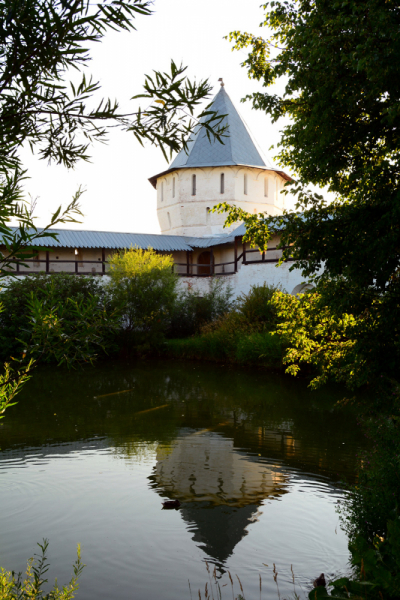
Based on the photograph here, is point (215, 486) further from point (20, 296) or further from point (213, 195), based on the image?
point (213, 195)

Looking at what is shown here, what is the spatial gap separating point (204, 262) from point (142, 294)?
1075 centimetres

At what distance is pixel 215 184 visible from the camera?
32.5 meters

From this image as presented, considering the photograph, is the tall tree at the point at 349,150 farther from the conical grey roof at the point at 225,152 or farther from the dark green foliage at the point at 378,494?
the conical grey roof at the point at 225,152

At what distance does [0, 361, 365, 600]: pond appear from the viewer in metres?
4.04

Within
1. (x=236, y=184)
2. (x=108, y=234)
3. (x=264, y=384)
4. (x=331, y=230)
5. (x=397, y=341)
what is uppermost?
(x=236, y=184)

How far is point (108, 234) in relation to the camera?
30.3 metres

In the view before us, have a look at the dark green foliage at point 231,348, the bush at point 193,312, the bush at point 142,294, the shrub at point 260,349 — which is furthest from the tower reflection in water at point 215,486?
the bush at point 193,312

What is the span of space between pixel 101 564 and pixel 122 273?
19695 millimetres

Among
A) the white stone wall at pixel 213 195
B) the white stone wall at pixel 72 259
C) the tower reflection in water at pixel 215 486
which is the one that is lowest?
the tower reflection in water at pixel 215 486

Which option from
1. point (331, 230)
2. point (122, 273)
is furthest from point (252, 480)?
point (122, 273)

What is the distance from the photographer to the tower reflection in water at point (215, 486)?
15.3ft

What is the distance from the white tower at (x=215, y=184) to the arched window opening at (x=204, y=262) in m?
Result: 1.34

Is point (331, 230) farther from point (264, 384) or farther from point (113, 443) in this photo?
point (264, 384)

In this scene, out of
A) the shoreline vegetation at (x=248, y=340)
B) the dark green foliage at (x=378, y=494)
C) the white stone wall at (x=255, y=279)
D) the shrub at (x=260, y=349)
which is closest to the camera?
the shoreline vegetation at (x=248, y=340)
